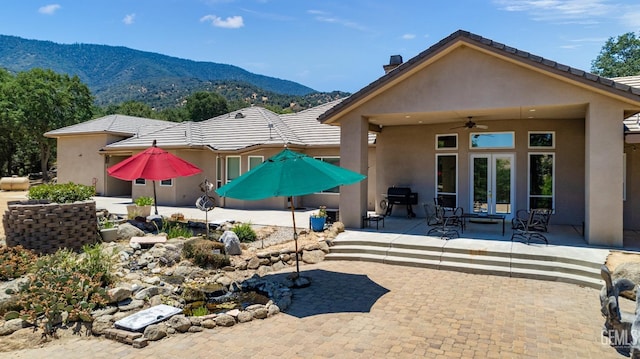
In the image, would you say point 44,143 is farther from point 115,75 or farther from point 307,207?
point 115,75

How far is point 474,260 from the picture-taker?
28.5 feet

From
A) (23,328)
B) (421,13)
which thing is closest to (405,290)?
(23,328)

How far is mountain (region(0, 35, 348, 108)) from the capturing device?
114863mm

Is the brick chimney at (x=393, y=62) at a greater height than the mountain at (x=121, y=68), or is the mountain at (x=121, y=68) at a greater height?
the mountain at (x=121, y=68)

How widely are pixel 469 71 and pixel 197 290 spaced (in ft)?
30.0

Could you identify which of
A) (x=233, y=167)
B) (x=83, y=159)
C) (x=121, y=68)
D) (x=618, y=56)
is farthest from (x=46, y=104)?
(x=121, y=68)

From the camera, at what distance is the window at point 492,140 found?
43.7 feet

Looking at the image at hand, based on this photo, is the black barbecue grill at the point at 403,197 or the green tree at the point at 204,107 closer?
the black barbecue grill at the point at 403,197

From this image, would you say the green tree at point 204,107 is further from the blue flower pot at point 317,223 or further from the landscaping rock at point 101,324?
the landscaping rock at point 101,324

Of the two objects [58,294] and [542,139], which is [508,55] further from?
[58,294]

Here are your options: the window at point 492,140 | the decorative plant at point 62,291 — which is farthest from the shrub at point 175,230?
the window at point 492,140

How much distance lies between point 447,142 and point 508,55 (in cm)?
460

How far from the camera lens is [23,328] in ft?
18.0

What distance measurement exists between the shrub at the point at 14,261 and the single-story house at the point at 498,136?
8.30m
